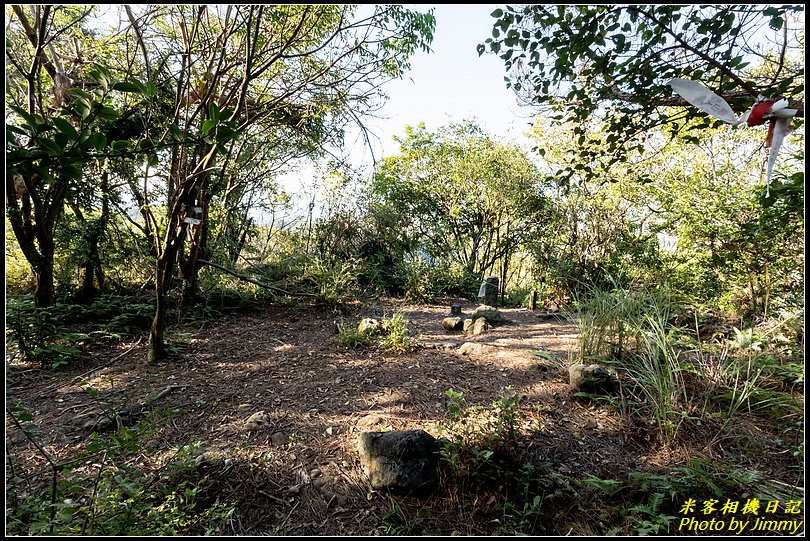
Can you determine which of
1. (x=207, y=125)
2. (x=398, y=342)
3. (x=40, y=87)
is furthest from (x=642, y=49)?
(x=40, y=87)

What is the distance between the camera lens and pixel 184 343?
148 inches

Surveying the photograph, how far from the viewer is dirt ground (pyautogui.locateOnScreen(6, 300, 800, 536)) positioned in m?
1.71

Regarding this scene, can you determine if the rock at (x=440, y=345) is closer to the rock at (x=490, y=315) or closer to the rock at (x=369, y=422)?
the rock at (x=490, y=315)

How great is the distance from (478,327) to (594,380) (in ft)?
7.02

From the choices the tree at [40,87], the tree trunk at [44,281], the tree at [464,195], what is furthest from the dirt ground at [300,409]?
the tree at [464,195]

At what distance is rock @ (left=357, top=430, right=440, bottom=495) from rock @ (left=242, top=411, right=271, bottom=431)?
0.78 m

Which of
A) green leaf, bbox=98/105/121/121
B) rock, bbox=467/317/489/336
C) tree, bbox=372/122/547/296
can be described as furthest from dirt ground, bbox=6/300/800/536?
tree, bbox=372/122/547/296

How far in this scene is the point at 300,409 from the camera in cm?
247

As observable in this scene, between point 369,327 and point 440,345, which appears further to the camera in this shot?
point 369,327

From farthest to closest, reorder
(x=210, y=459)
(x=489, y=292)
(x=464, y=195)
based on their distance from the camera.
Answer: (x=464, y=195), (x=489, y=292), (x=210, y=459)

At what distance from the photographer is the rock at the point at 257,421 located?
2198 millimetres

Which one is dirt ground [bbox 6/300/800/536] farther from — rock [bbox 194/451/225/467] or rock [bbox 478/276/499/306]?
rock [bbox 478/276/499/306]

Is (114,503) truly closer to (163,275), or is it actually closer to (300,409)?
(300,409)

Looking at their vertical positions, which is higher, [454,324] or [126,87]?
[126,87]
